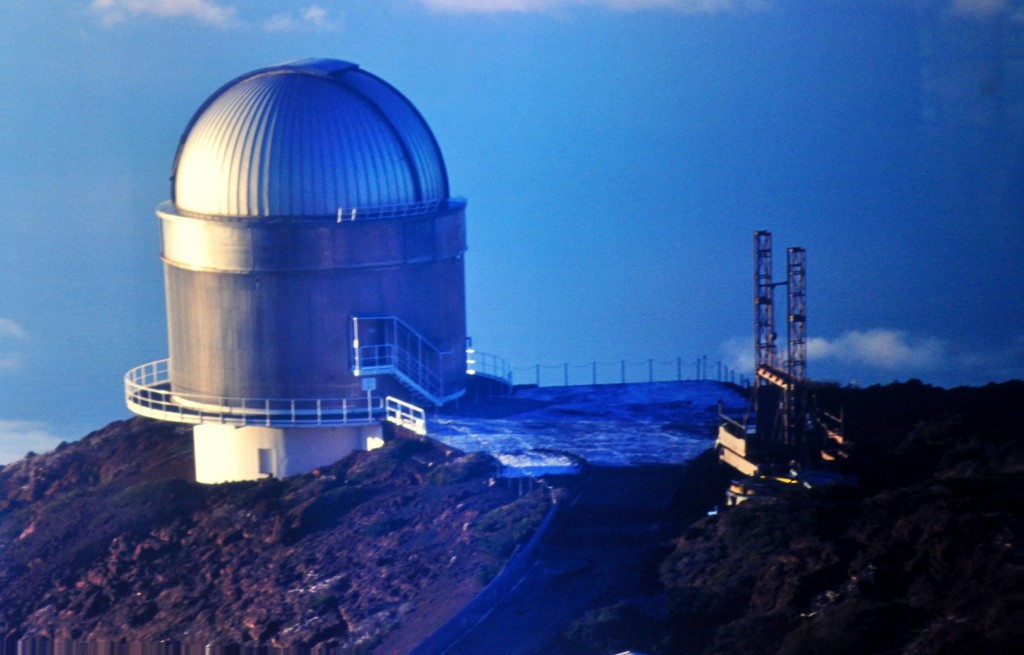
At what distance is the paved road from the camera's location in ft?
95.5

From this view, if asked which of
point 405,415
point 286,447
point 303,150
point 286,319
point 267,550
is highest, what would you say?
point 303,150

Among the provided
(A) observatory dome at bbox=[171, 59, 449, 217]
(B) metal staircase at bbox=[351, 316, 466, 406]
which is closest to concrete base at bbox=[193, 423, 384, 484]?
(B) metal staircase at bbox=[351, 316, 466, 406]

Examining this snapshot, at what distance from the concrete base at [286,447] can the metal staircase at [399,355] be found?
1176mm

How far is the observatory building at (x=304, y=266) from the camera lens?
38.0m

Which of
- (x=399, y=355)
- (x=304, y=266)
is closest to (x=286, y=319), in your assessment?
(x=304, y=266)

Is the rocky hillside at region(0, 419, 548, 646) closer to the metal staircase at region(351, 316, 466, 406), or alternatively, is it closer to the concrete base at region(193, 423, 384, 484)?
the concrete base at region(193, 423, 384, 484)

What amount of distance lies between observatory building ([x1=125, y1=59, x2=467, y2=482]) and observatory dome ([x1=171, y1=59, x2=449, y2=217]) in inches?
1.1

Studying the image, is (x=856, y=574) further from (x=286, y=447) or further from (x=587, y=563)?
(x=286, y=447)

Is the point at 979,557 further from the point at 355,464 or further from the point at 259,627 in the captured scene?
the point at 355,464

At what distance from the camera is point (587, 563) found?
102ft

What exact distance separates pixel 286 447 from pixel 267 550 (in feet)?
14.0

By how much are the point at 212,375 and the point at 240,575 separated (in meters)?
6.04

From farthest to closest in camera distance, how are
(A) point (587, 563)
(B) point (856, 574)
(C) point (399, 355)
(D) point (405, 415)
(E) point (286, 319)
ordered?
(C) point (399, 355)
(E) point (286, 319)
(D) point (405, 415)
(A) point (587, 563)
(B) point (856, 574)

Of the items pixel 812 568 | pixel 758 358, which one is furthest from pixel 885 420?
pixel 812 568
